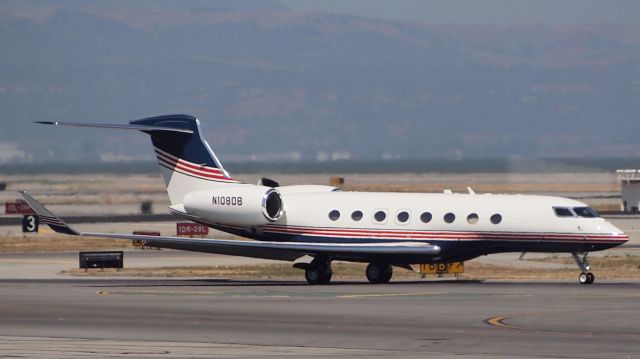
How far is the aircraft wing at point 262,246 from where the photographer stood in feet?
139

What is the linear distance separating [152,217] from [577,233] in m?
56.6

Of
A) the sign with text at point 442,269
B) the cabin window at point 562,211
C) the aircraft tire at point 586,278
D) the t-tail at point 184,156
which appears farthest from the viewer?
the sign with text at point 442,269

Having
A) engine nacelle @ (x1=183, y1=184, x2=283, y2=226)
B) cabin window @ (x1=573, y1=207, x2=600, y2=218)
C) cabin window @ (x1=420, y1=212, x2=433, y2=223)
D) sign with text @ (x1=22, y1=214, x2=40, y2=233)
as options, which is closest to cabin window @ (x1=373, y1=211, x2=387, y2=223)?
cabin window @ (x1=420, y1=212, x2=433, y2=223)

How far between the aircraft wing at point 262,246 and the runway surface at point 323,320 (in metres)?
1.02

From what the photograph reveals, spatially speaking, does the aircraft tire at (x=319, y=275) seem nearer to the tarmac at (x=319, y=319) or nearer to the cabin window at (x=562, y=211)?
the tarmac at (x=319, y=319)

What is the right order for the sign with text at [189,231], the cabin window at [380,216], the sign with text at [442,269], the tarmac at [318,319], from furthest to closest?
the sign with text at [189,231] → the sign with text at [442,269] → the cabin window at [380,216] → the tarmac at [318,319]

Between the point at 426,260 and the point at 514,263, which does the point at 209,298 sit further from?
the point at 514,263

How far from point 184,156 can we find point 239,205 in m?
3.14

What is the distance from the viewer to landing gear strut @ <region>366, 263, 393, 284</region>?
4391 cm

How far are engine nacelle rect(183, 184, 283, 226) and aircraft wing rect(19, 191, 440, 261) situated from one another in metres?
1.23

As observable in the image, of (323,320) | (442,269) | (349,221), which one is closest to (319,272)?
(349,221)

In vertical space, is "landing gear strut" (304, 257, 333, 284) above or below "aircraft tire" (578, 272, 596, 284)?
above

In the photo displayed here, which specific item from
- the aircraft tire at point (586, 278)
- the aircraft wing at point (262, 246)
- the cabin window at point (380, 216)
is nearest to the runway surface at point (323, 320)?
the aircraft tire at point (586, 278)

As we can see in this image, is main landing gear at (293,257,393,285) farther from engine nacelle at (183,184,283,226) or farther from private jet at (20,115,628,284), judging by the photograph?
engine nacelle at (183,184,283,226)
